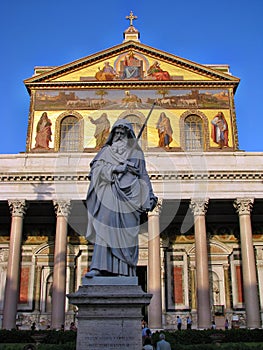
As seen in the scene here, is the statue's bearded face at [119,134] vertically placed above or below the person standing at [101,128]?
below

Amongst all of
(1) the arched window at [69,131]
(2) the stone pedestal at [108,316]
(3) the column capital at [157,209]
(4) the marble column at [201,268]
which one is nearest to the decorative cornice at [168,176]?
(3) the column capital at [157,209]

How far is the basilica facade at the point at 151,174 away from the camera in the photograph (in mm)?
22453

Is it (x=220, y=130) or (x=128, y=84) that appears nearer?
(x=220, y=130)

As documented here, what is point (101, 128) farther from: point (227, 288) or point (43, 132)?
point (227, 288)

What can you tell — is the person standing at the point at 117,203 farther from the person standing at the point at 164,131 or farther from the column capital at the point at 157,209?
the person standing at the point at 164,131

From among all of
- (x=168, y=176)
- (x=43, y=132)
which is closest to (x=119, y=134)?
(x=168, y=176)

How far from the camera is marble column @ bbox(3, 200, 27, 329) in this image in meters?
20.6

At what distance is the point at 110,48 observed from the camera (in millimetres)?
27609

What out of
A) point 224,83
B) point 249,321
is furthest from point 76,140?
point 249,321

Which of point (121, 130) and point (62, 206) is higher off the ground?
point (62, 206)

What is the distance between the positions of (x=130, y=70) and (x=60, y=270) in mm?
12572

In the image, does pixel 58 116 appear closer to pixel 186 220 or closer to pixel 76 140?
pixel 76 140

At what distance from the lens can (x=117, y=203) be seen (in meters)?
5.98

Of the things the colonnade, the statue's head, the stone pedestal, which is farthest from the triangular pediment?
the stone pedestal
